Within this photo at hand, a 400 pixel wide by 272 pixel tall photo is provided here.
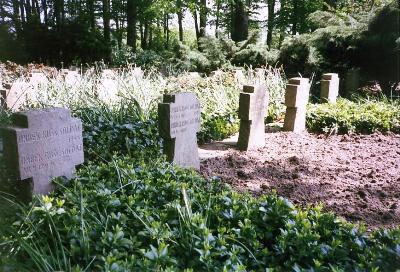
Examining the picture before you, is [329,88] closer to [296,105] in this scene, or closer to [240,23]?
[296,105]

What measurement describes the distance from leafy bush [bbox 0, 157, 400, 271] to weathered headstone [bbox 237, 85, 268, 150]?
319 centimetres

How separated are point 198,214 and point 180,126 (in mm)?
2395

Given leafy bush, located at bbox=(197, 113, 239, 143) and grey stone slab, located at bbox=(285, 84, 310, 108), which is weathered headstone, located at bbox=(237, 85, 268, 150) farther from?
grey stone slab, located at bbox=(285, 84, 310, 108)

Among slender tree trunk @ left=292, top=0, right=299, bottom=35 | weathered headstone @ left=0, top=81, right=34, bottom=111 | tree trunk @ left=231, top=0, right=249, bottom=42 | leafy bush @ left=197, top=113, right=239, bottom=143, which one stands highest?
slender tree trunk @ left=292, top=0, right=299, bottom=35

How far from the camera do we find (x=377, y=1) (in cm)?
1162

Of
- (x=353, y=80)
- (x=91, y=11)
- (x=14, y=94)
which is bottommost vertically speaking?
(x=14, y=94)

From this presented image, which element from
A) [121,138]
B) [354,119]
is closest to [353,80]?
[354,119]

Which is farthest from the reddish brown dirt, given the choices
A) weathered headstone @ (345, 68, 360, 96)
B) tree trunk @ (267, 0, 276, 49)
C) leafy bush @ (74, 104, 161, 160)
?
tree trunk @ (267, 0, 276, 49)

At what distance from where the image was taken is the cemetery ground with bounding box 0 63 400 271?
2.19 metres

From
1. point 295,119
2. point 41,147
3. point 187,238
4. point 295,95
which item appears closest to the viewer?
point 187,238

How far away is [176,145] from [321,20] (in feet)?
29.3

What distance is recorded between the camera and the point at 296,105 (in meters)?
7.05

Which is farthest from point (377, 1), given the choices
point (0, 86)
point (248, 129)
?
point (0, 86)

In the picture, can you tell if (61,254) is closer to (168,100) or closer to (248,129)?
(168,100)
